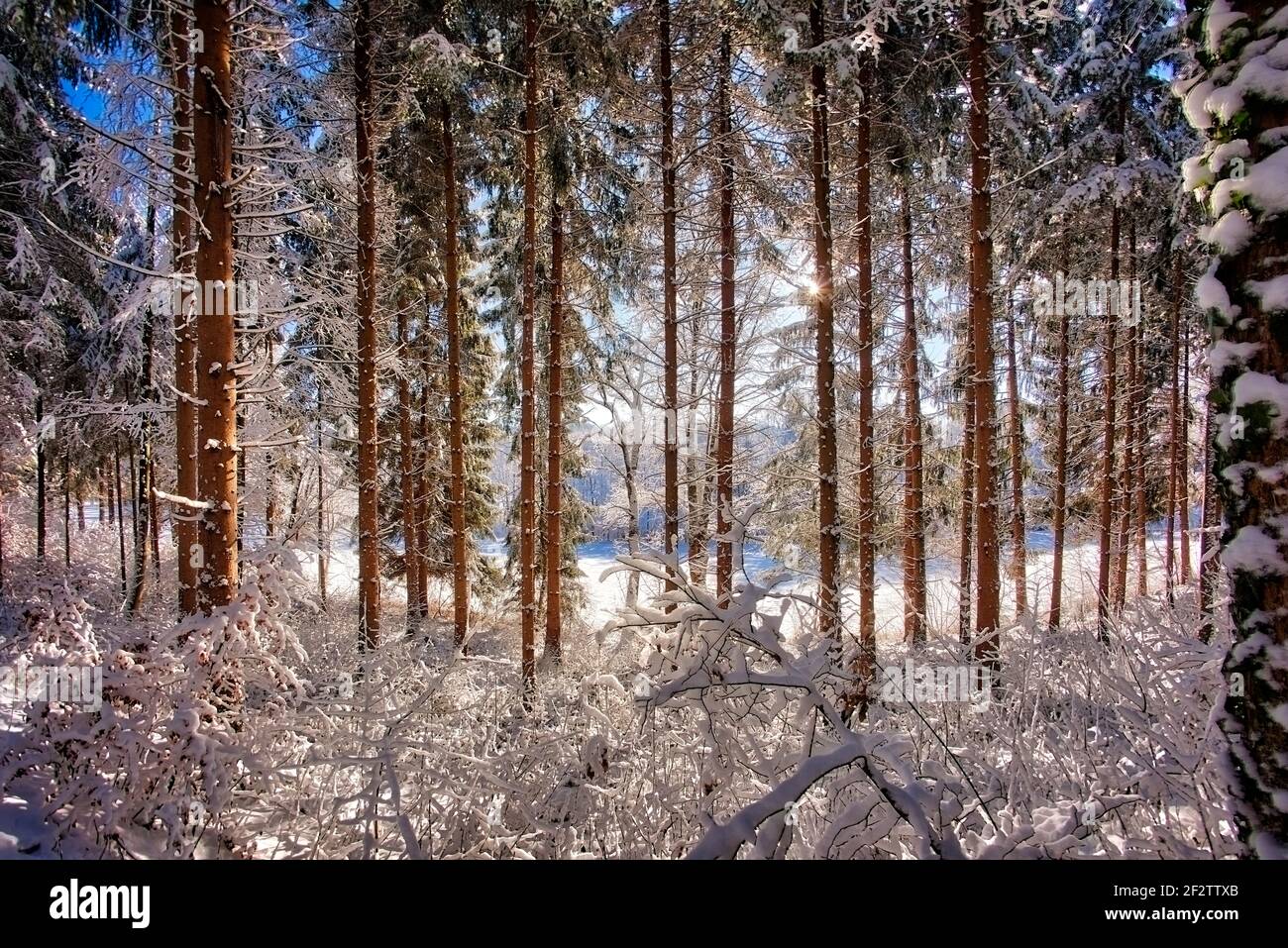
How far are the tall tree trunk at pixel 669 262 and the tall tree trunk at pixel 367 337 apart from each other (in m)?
4.56

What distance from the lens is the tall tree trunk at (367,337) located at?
805 cm

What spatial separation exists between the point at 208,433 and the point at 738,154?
27.9 ft

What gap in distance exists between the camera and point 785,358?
40.0 ft

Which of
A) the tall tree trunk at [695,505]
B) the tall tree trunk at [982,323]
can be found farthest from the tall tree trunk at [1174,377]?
the tall tree trunk at [695,505]

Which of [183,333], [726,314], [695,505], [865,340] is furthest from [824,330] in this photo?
[183,333]

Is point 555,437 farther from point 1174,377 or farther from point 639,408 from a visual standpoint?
point 1174,377

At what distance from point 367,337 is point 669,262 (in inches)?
200

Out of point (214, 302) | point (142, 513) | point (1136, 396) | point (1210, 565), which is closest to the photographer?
point (214, 302)

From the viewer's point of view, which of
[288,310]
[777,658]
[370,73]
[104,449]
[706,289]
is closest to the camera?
[777,658]

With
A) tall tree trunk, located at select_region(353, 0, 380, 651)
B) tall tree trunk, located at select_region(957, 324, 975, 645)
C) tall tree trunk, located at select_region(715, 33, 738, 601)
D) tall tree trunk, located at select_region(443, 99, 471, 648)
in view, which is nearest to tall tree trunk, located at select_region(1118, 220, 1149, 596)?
tall tree trunk, located at select_region(957, 324, 975, 645)

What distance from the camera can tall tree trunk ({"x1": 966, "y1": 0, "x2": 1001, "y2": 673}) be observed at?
6.67 m

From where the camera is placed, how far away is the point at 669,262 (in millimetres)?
8812
